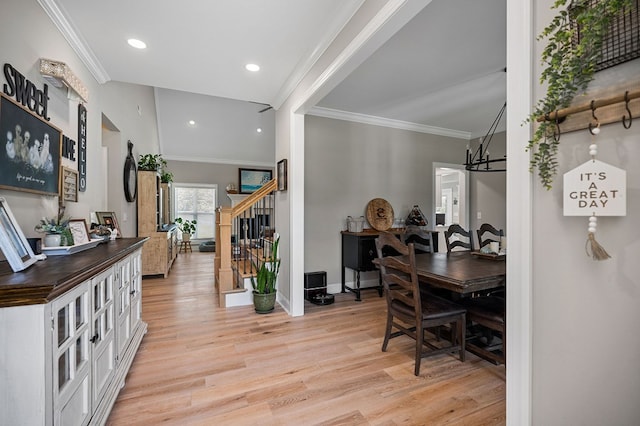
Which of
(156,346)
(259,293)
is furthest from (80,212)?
(259,293)

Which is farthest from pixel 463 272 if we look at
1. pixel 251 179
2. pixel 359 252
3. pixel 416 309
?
pixel 251 179

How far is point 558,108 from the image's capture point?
2.82 feet

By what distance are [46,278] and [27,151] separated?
1.24 meters

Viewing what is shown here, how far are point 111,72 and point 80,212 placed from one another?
1568 millimetres

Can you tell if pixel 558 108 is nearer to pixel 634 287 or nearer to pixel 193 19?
pixel 634 287

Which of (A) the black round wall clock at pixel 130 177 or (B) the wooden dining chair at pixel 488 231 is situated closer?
(B) the wooden dining chair at pixel 488 231

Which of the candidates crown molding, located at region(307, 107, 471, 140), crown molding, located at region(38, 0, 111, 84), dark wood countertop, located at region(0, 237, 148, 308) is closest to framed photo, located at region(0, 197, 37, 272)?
dark wood countertop, located at region(0, 237, 148, 308)

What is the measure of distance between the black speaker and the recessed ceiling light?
306 cm

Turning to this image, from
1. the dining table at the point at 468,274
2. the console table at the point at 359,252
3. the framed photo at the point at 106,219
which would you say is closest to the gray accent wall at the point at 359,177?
the console table at the point at 359,252

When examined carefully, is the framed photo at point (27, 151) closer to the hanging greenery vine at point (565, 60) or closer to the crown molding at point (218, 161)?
the hanging greenery vine at point (565, 60)

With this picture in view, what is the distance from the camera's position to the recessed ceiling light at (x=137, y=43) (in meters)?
2.53

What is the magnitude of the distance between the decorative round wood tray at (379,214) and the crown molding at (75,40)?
149 inches

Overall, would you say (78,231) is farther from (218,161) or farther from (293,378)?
(218,161)

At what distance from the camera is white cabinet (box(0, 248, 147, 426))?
3.34ft
